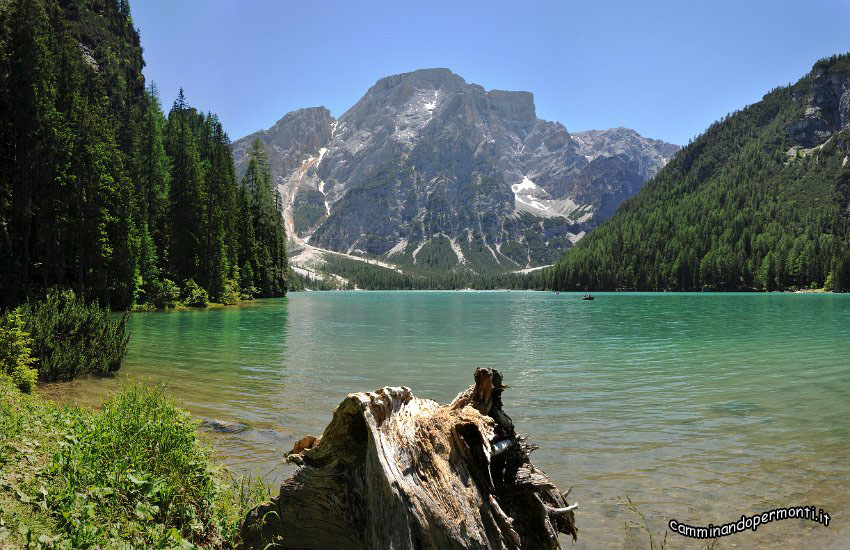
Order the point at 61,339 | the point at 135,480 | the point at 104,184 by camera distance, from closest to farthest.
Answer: the point at 135,480, the point at 61,339, the point at 104,184

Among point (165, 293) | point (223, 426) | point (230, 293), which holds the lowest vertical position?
point (223, 426)

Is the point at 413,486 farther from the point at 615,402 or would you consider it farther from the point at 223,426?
the point at 615,402

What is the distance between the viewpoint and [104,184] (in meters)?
48.3

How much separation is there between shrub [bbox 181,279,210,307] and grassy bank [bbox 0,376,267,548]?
6571 cm

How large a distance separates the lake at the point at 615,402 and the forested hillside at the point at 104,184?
1296 cm

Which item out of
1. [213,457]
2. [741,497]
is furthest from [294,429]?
[741,497]

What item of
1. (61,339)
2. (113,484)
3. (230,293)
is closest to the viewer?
(113,484)

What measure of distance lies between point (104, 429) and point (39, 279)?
138ft

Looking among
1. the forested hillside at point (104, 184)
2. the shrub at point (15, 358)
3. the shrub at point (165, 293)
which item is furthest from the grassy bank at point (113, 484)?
the shrub at point (165, 293)

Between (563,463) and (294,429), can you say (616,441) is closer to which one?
(563,463)

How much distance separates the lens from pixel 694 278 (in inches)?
7569

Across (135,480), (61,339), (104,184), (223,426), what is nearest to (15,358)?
(61,339)

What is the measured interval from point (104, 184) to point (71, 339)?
37.2m

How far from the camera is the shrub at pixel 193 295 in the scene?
69.6 m
